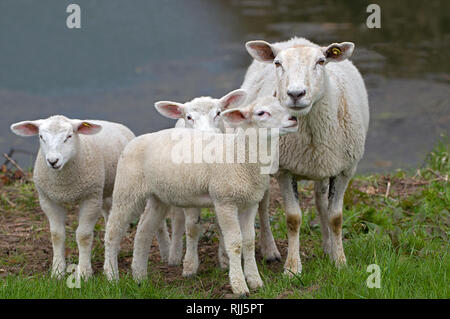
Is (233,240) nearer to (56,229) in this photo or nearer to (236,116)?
(236,116)

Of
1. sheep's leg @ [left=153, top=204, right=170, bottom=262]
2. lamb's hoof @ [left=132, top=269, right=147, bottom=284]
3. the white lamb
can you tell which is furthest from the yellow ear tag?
lamb's hoof @ [left=132, top=269, right=147, bottom=284]

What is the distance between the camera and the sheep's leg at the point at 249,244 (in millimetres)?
5168

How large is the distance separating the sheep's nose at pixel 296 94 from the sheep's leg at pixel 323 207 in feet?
4.55

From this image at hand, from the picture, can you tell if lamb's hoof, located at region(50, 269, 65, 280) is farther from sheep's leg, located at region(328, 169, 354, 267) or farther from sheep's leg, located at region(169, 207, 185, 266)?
sheep's leg, located at region(328, 169, 354, 267)

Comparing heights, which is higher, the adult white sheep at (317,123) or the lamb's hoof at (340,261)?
the adult white sheep at (317,123)

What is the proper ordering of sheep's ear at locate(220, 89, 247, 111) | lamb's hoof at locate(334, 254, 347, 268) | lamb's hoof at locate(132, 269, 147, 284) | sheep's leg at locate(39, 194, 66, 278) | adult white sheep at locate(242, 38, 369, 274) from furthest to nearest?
sheep's ear at locate(220, 89, 247, 111)
sheep's leg at locate(39, 194, 66, 278)
lamb's hoof at locate(334, 254, 347, 268)
lamb's hoof at locate(132, 269, 147, 284)
adult white sheep at locate(242, 38, 369, 274)

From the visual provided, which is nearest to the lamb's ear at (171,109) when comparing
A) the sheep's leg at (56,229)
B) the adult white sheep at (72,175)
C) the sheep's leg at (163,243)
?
the adult white sheep at (72,175)

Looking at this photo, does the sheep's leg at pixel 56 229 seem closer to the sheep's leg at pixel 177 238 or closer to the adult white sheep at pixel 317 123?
the sheep's leg at pixel 177 238

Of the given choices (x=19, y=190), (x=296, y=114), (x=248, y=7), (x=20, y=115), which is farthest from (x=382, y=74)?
(x=296, y=114)

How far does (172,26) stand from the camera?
1559 centimetres

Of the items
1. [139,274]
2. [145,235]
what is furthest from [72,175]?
[139,274]

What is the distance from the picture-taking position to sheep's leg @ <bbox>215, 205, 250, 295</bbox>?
494 centimetres

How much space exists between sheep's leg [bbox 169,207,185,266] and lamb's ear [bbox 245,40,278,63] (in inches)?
55.0

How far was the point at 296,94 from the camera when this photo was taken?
4.93 meters
